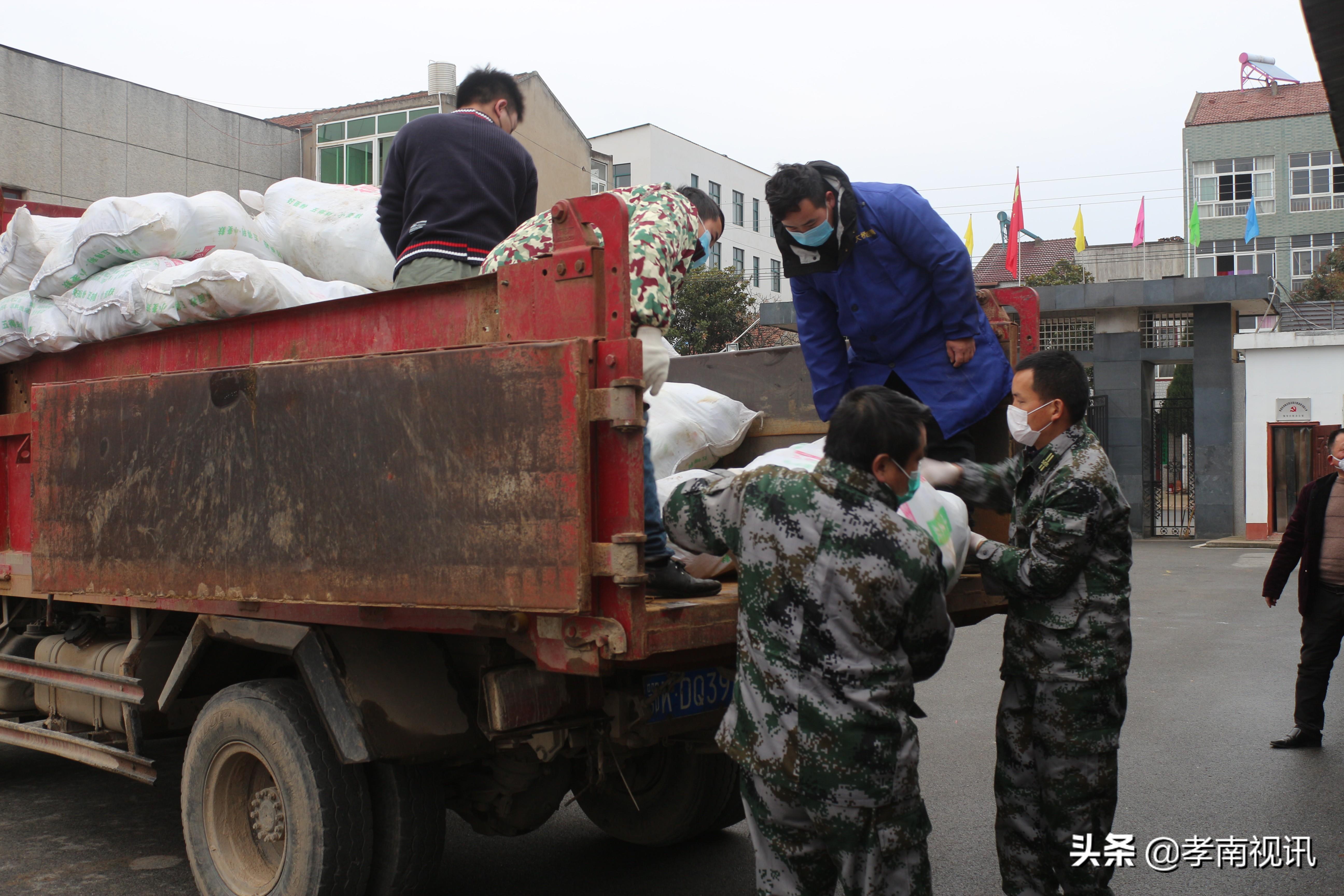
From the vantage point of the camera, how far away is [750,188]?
5022 cm

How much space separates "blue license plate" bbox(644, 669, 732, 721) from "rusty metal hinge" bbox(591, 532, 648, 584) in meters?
0.63

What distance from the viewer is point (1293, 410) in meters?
19.0

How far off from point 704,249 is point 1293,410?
18.9m

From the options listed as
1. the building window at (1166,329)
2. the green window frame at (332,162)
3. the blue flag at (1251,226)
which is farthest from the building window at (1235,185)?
the green window frame at (332,162)

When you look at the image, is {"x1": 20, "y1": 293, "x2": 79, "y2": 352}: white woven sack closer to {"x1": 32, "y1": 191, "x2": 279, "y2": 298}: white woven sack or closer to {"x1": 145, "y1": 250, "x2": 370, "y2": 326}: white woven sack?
{"x1": 32, "y1": 191, "x2": 279, "y2": 298}: white woven sack

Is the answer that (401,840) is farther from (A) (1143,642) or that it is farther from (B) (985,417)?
(A) (1143,642)

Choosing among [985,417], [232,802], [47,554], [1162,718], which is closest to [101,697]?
[47,554]

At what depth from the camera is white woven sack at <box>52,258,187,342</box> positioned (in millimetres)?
3844

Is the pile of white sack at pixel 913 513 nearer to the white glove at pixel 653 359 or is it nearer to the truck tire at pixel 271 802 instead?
the white glove at pixel 653 359

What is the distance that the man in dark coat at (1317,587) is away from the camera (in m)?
5.98

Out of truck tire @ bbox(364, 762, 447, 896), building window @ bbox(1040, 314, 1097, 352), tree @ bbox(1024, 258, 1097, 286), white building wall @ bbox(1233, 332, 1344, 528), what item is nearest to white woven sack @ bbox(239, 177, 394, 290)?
truck tire @ bbox(364, 762, 447, 896)

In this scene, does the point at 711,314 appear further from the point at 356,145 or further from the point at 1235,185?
the point at 1235,185

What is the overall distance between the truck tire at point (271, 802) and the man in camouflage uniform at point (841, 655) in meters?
1.22

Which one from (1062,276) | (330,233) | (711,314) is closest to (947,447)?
(330,233)
